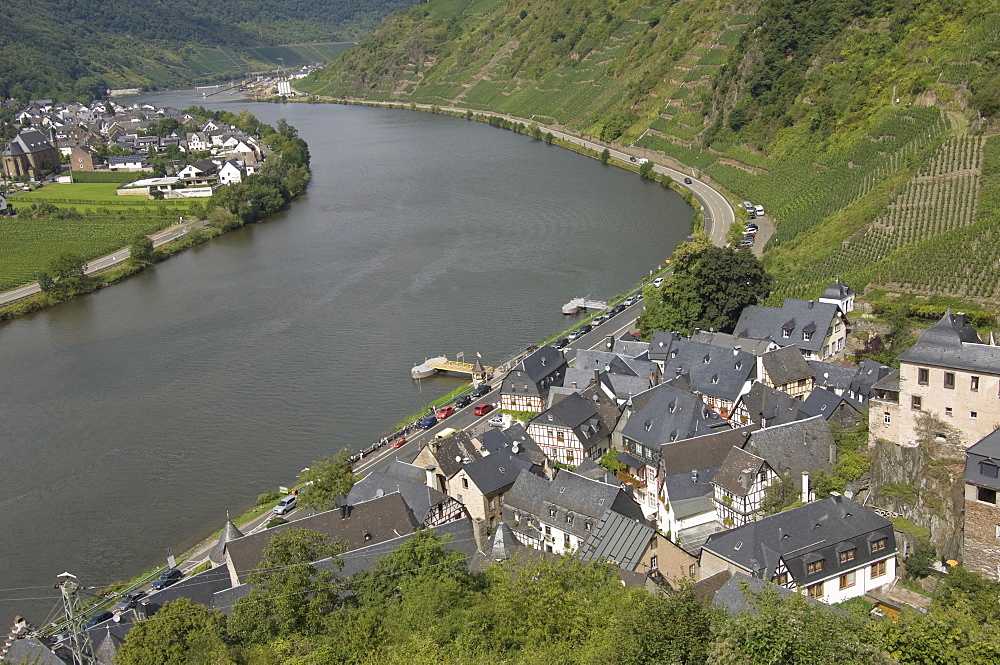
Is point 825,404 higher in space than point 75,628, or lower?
lower

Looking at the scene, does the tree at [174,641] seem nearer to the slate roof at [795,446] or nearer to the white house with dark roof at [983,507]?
the slate roof at [795,446]

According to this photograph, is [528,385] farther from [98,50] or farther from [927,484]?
[98,50]

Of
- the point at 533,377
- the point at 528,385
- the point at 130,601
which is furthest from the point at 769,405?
the point at 130,601

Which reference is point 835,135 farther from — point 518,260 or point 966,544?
point 966,544

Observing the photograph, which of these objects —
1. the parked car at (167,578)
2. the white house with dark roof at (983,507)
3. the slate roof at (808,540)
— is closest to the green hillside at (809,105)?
the white house with dark roof at (983,507)

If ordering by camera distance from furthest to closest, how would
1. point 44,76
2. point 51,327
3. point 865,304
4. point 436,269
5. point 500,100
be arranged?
point 44,76 < point 500,100 < point 436,269 < point 51,327 < point 865,304

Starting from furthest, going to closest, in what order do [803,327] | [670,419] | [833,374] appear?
[803,327], [833,374], [670,419]

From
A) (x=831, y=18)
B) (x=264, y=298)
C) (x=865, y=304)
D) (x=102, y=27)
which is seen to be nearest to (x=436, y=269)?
(x=264, y=298)
